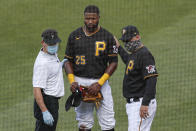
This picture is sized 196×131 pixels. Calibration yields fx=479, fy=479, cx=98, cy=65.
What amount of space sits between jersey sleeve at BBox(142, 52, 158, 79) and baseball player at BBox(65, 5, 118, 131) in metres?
0.72

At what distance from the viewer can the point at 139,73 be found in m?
5.95

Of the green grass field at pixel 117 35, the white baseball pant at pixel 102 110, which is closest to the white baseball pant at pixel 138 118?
the white baseball pant at pixel 102 110

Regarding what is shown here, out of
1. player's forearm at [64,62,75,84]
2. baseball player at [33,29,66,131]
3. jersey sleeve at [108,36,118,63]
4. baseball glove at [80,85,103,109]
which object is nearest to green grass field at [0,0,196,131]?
baseball glove at [80,85,103,109]

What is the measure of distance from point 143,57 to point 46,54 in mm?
1194

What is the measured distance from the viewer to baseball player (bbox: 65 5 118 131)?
6383 millimetres

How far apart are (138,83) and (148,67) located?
0.29m

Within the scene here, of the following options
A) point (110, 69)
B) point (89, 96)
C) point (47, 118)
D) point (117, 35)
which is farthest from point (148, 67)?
point (117, 35)

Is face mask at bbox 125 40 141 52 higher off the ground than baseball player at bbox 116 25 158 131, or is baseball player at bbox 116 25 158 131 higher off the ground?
face mask at bbox 125 40 141 52

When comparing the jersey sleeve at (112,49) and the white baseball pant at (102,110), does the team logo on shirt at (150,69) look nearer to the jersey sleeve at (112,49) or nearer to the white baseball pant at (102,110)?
the jersey sleeve at (112,49)

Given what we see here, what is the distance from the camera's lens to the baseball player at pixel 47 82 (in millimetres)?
5828

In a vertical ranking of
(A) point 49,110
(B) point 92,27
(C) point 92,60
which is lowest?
(A) point 49,110

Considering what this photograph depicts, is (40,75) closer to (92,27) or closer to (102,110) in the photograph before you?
(92,27)

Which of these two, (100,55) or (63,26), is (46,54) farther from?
(63,26)

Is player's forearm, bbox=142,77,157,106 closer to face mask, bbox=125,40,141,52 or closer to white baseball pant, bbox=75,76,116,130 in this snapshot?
face mask, bbox=125,40,141,52
